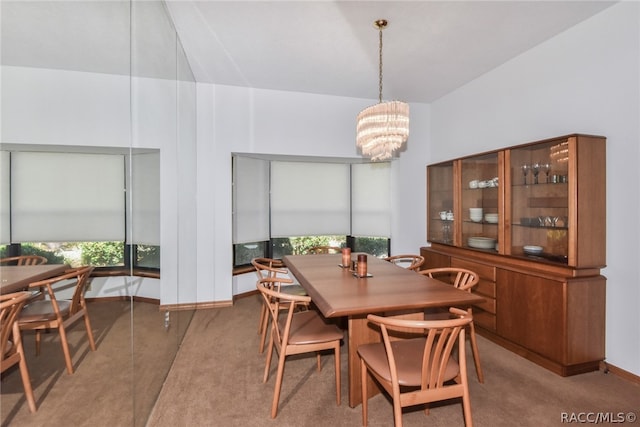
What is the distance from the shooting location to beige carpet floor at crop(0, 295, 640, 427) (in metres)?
1.27

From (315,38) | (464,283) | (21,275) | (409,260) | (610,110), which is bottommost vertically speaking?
(409,260)

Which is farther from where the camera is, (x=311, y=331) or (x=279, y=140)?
(x=279, y=140)

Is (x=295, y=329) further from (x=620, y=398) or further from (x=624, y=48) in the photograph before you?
(x=624, y=48)

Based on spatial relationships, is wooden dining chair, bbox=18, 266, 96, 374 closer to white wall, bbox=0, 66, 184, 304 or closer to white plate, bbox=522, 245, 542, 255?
white wall, bbox=0, 66, 184, 304

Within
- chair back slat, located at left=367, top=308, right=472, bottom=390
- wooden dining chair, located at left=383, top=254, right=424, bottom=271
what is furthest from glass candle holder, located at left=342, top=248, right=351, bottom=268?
chair back slat, located at left=367, top=308, right=472, bottom=390

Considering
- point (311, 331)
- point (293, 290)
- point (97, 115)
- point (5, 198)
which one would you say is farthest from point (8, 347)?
point (293, 290)

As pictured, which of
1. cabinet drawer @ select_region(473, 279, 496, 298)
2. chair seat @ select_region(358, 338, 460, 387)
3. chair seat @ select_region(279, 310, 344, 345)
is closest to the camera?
chair seat @ select_region(358, 338, 460, 387)

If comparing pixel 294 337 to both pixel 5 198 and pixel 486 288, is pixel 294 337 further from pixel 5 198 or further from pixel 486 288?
pixel 486 288

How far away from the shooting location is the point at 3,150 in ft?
2.57

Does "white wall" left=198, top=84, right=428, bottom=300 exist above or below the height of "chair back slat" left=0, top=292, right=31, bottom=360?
above

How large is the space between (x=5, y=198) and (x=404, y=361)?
5.88ft

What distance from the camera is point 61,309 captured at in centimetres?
96

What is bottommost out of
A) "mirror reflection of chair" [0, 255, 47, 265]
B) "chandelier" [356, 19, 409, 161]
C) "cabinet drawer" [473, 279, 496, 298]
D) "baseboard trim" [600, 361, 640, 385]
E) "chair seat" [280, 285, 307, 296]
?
"baseboard trim" [600, 361, 640, 385]

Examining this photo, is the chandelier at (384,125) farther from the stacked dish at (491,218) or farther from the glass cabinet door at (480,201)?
the stacked dish at (491,218)
